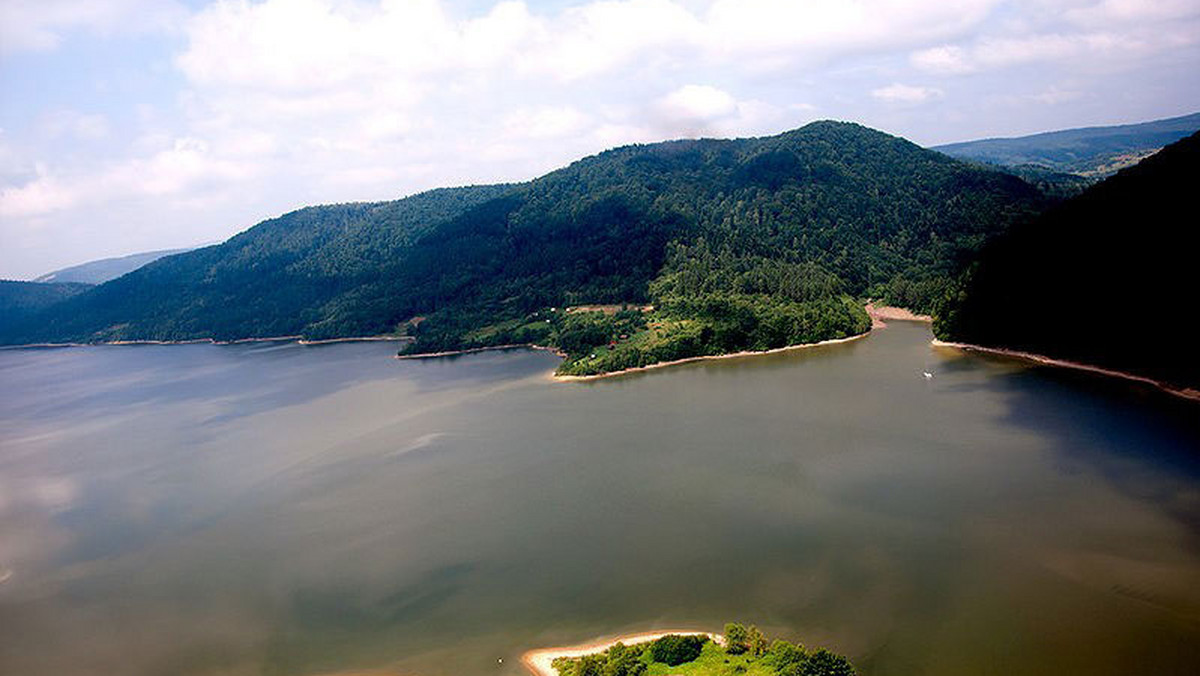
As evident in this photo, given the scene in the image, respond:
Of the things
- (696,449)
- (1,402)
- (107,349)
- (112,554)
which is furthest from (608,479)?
(107,349)

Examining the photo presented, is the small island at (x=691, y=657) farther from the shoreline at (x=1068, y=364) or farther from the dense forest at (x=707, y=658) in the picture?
the shoreline at (x=1068, y=364)

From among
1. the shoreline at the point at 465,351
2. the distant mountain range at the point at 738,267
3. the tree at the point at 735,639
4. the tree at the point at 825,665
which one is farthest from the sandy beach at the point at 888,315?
the tree at the point at 825,665

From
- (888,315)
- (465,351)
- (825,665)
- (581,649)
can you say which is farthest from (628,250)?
(825,665)

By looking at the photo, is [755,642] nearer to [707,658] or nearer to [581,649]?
[707,658]

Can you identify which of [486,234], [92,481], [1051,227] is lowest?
[92,481]

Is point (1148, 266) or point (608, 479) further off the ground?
point (1148, 266)

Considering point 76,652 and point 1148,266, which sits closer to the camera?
point 76,652

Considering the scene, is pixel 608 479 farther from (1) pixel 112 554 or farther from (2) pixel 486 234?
(2) pixel 486 234

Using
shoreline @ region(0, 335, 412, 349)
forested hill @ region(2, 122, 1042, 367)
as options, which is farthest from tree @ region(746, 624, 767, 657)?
shoreline @ region(0, 335, 412, 349)
